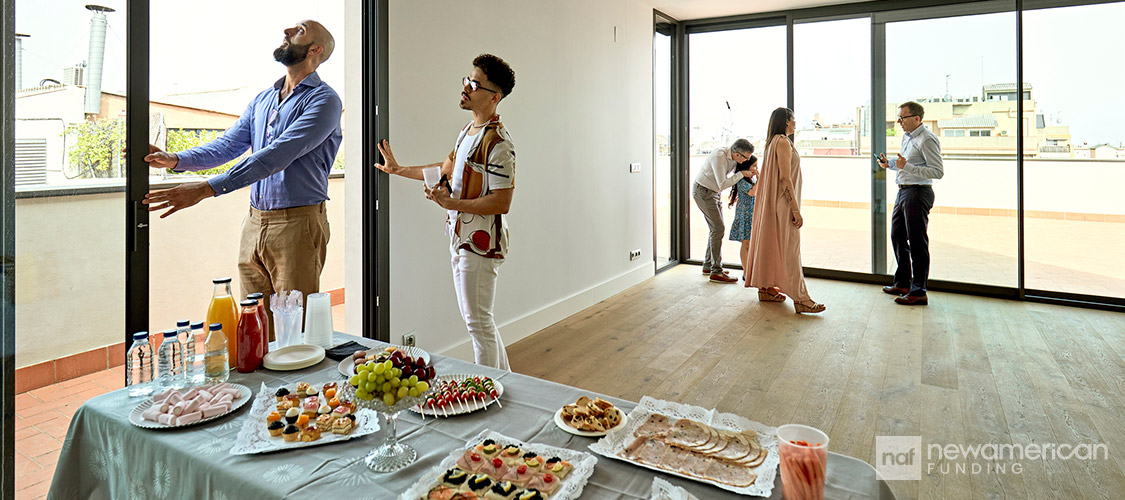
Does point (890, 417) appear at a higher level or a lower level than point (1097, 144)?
lower

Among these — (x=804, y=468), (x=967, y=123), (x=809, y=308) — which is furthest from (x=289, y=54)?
(x=967, y=123)

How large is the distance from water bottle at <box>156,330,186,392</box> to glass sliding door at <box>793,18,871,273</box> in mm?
5831

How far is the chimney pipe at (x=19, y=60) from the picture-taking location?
5.47 feet

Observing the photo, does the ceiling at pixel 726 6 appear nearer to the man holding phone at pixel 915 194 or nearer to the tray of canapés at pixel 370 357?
the man holding phone at pixel 915 194

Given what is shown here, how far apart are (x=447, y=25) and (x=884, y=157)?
4.23 m

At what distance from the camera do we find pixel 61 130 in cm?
181

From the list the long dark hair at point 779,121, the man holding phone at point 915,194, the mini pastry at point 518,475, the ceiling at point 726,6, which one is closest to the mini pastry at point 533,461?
the mini pastry at point 518,475

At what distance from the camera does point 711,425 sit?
1270 millimetres

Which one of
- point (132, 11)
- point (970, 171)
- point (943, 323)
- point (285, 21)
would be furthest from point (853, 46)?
point (132, 11)

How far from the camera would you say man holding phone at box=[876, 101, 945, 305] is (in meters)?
5.01

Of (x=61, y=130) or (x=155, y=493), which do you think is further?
(x=61, y=130)

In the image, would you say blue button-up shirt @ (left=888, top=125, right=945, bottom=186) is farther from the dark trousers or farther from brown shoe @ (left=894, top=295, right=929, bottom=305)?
brown shoe @ (left=894, top=295, right=929, bottom=305)

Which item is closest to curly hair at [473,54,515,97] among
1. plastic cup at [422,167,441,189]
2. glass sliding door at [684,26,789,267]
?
plastic cup at [422,167,441,189]

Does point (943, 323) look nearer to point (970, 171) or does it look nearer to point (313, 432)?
point (970, 171)
